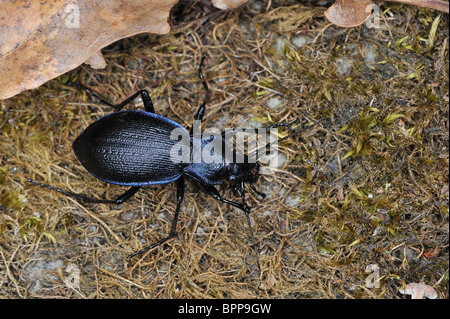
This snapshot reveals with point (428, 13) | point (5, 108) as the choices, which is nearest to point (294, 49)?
point (428, 13)

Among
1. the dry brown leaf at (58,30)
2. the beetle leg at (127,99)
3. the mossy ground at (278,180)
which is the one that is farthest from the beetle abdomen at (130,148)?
the dry brown leaf at (58,30)

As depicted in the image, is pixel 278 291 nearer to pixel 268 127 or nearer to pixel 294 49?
pixel 268 127

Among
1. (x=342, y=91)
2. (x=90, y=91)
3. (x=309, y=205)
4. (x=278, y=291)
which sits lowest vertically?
(x=278, y=291)

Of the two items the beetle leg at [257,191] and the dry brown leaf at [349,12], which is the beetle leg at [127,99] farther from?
the dry brown leaf at [349,12]

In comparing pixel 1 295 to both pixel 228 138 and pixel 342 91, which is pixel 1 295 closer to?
pixel 228 138

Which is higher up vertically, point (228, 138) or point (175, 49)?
point (175, 49)

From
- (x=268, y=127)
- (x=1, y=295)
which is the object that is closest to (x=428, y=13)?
(x=268, y=127)
